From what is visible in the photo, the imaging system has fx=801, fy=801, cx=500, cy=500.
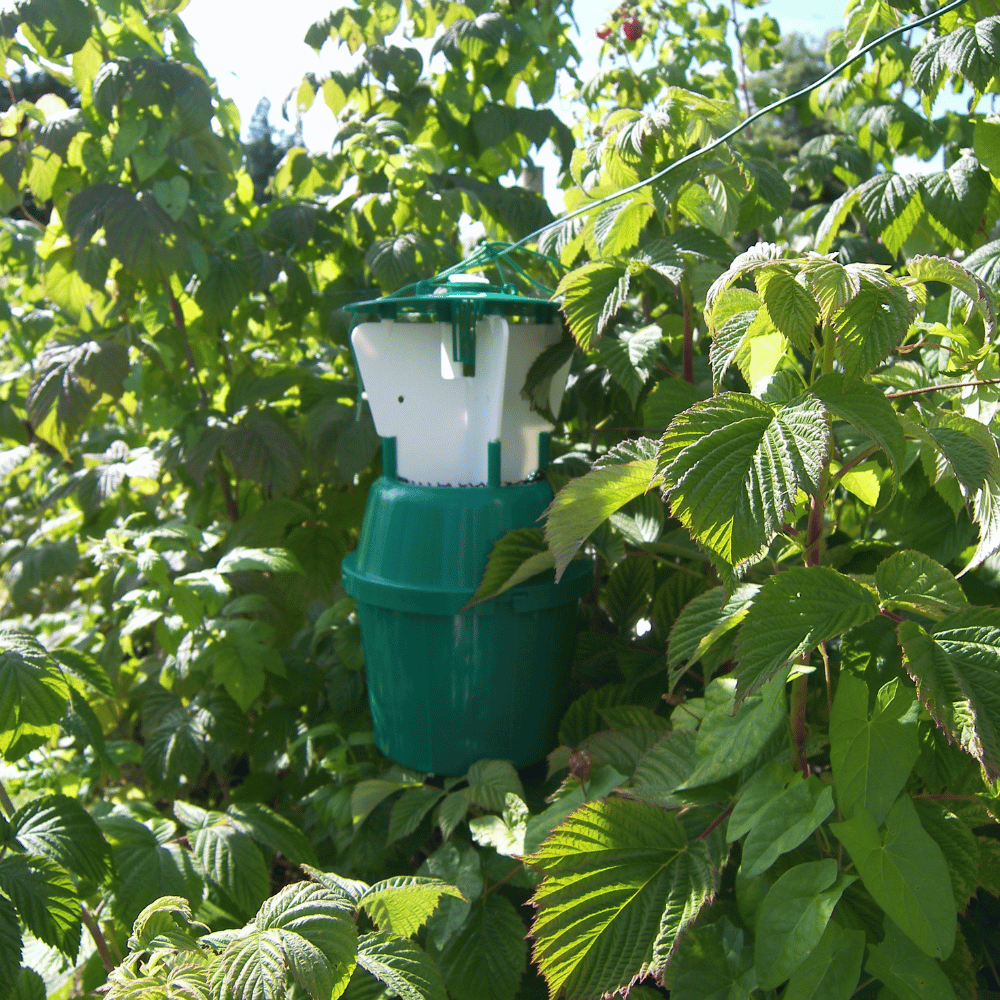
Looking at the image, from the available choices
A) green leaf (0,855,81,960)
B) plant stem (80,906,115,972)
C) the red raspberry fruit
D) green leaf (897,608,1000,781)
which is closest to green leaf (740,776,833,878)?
green leaf (897,608,1000,781)

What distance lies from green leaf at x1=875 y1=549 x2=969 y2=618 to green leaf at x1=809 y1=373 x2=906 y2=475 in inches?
4.2

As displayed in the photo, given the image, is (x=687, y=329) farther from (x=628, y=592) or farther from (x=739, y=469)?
(x=739, y=469)

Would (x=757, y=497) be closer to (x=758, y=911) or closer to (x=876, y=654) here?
(x=876, y=654)

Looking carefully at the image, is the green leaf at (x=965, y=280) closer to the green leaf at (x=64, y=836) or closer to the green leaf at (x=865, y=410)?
the green leaf at (x=865, y=410)

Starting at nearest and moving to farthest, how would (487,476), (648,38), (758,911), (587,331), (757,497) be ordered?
(757,497), (758,911), (587,331), (487,476), (648,38)

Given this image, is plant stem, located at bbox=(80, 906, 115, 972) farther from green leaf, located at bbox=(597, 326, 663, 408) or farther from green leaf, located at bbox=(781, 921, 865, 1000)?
green leaf, located at bbox=(597, 326, 663, 408)

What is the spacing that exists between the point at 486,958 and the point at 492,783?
8.5 inches

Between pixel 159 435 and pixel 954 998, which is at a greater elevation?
pixel 159 435

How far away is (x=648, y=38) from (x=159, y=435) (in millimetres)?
1925

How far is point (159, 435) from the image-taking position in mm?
2207

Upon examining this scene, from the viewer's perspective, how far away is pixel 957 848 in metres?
0.74

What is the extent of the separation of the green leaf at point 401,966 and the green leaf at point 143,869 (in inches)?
16.8

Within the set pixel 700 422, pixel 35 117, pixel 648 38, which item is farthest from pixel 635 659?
pixel 648 38

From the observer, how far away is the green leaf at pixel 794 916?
0.67 meters
